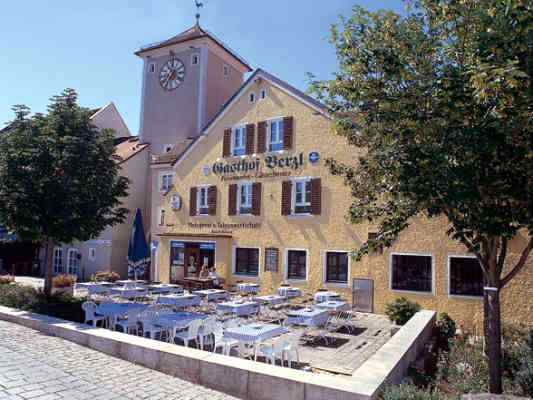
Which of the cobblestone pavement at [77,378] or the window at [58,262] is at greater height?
the window at [58,262]

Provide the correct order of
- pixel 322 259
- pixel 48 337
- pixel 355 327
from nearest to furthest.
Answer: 1. pixel 48 337
2. pixel 355 327
3. pixel 322 259

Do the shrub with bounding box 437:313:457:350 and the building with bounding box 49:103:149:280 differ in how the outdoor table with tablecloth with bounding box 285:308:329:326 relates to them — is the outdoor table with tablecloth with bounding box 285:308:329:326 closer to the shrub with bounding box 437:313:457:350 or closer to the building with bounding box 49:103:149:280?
the shrub with bounding box 437:313:457:350

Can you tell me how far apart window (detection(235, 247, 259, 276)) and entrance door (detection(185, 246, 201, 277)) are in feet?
7.48

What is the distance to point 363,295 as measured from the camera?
54.2ft

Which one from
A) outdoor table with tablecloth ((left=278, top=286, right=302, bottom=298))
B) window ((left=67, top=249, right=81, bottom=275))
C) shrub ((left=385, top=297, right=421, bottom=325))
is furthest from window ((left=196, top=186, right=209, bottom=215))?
shrub ((left=385, top=297, right=421, bottom=325))

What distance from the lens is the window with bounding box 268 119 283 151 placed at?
1969 centimetres

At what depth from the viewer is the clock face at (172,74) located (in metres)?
29.2

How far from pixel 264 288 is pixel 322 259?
3057 millimetres

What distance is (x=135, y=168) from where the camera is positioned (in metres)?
28.5

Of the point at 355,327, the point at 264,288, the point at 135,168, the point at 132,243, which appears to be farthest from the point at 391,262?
the point at 135,168

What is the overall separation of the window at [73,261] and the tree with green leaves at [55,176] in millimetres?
14359

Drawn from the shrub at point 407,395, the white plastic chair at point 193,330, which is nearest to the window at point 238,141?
the white plastic chair at point 193,330

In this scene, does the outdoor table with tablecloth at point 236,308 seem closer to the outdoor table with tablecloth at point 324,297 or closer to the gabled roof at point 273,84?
the outdoor table with tablecloth at point 324,297

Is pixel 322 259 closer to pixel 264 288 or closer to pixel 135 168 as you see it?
pixel 264 288
